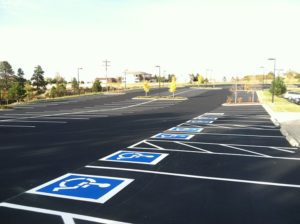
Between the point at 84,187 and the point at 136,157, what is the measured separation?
2878 mm

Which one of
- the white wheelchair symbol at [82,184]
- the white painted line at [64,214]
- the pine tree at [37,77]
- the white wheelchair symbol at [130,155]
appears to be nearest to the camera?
the white painted line at [64,214]

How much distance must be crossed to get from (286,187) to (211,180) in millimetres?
1884

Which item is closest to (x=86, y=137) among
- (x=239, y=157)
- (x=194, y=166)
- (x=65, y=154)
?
(x=65, y=154)

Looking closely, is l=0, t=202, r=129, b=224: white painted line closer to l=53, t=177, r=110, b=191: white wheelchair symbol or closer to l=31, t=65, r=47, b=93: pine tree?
l=53, t=177, r=110, b=191: white wheelchair symbol

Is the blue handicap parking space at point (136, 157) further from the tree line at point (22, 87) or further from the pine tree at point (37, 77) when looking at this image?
the pine tree at point (37, 77)

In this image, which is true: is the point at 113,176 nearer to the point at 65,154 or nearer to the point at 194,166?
the point at 194,166

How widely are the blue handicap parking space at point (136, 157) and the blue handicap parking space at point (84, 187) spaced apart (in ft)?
5.38

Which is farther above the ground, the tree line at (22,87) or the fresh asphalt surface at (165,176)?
the tree line at (22,87)

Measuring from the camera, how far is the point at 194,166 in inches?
302

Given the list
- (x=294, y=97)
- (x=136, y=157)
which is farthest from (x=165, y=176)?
(x=294, y=97)

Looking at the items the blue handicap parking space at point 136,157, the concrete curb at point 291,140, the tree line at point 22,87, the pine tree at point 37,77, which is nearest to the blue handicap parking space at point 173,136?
the blue handicap parking space at point 136,157

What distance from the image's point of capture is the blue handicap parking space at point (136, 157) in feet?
27.0

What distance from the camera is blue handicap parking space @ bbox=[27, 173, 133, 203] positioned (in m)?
5.59

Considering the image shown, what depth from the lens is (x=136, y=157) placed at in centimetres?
869
